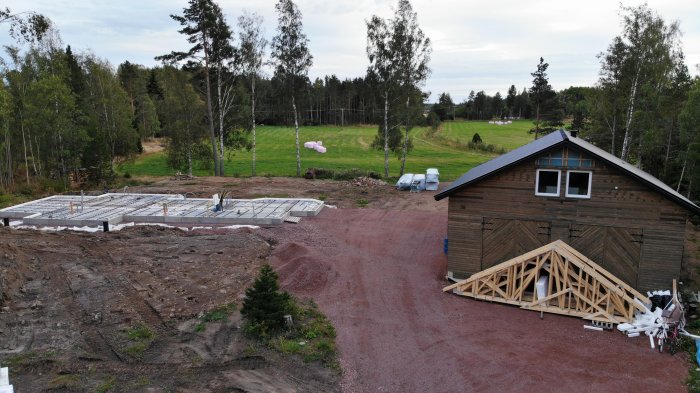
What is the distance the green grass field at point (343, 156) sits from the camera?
4684cm

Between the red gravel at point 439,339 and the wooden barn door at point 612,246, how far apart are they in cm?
237

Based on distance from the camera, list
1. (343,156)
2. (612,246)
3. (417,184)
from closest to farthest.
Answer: (612,246)
(417,184)
(343,156)

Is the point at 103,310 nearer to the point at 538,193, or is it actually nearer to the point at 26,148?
the point at 538,193

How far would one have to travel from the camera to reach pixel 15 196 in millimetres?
28953

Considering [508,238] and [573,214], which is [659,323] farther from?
[508,238]

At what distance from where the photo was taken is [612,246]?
14203 millimetres

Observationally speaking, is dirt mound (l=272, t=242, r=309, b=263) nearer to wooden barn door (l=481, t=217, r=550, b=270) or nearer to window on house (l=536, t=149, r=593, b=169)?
wooden barn door (l=481, t=217, r=550, b=270)

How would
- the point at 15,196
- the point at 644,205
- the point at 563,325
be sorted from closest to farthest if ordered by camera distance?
the point at 563,325, the point at 644,205, the point at 15,196

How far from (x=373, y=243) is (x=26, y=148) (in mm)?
28416

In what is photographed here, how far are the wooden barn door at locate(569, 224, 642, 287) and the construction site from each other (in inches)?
31.7

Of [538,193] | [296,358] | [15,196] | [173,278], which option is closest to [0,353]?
[173,278]

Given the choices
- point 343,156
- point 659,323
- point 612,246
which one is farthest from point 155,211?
point 343,156

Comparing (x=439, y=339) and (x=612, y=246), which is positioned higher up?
(x=612, y=246)

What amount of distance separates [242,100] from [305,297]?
27.5 metres
